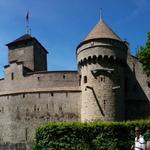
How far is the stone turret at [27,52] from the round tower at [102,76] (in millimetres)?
12748

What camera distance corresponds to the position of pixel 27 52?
56188 mm

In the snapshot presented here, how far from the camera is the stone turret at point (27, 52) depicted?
184 ft

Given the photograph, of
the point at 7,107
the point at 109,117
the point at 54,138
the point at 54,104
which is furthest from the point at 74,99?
the point at 54,138

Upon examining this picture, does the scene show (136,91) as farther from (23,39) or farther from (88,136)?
(23,39)

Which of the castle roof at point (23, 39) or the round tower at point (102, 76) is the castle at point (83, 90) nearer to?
the round tower at point (102, 76)

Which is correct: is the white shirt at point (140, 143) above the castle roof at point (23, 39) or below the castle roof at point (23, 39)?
below

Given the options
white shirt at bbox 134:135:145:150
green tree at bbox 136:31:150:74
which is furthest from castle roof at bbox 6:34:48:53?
white shirt at bbox 134:135:145:150

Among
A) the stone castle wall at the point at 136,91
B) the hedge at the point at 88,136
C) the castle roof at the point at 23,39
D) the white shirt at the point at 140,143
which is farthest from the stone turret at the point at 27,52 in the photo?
the white shirt at the point at 140,143

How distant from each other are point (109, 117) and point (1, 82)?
16170 mm

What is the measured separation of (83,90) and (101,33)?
21.0 feet

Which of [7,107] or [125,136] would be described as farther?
[7,107]

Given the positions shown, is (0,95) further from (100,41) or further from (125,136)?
(125,136)

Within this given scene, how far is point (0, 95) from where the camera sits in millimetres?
50562

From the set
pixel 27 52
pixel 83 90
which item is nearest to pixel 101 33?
pixel 83 90
